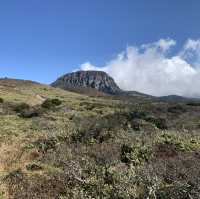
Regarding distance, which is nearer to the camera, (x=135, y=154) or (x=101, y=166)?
(x=101, y=166)

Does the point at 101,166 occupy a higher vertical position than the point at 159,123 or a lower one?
lower

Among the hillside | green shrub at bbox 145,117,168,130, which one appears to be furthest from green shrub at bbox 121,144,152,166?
green shrub at bbox 145,117,168,130

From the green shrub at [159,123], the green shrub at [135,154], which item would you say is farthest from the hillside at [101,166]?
the green shrub at [159,123]

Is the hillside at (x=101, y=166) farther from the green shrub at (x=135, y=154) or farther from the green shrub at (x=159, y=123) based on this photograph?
the green shrub at (x=159, y=123)

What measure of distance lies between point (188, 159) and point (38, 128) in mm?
12483

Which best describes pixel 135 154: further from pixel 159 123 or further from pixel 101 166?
pixel 159 123

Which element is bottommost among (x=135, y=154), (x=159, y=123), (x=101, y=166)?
(x=101, y=166)

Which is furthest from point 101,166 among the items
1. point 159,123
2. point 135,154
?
point 159,123

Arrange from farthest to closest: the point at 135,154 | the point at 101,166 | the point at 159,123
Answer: the point at 159,123
the point at 135,154
the point at 101,166

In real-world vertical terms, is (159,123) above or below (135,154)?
above

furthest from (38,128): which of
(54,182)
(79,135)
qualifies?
(54,182)

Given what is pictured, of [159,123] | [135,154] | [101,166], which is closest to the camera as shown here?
[101,166]

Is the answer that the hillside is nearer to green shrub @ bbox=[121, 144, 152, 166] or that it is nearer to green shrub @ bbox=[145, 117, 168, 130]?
green shrub @ bbox=[121, 144, 152, 166]

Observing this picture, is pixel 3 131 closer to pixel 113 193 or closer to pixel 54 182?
pixel 54 182
